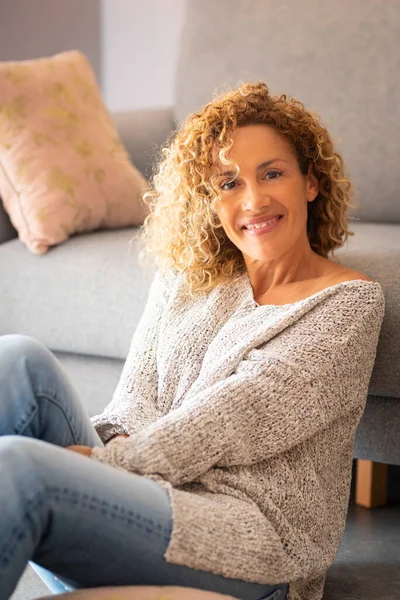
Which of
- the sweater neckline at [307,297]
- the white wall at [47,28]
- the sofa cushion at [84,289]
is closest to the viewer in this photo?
the sweater neckline at [307,297]

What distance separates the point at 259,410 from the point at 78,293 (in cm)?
96

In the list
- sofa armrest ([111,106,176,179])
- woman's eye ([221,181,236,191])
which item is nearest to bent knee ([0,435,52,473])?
woman's eye ([221,181,236,191])

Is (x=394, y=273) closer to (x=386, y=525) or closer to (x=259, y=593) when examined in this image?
(x=386, y=525)

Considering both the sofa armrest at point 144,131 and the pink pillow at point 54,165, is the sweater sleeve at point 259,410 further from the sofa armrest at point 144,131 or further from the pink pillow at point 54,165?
the sofa armrest at point 144,131

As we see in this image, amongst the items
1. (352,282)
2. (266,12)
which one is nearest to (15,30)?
(266,12)

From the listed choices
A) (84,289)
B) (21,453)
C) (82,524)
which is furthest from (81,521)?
(84,289)

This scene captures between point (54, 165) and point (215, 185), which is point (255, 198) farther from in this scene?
point (54, 165)

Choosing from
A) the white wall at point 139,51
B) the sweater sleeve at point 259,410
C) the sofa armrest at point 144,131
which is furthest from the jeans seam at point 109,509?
the white wall at point 139,51

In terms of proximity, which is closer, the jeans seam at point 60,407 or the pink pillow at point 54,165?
the jeans seam at point 60,407

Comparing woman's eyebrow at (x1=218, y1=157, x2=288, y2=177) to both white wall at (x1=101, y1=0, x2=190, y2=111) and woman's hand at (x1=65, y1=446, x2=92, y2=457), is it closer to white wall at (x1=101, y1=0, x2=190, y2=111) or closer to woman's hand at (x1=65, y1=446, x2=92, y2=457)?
woman's hand at (x1=65, y1=446, x2=92, y2=457)

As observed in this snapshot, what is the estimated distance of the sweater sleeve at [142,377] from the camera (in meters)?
1.48

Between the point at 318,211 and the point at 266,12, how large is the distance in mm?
1193

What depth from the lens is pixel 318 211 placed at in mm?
1640

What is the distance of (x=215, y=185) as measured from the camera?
153cm
